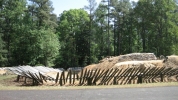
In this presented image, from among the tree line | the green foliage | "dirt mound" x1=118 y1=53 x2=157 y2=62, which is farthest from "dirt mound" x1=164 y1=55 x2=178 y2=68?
the green foliage

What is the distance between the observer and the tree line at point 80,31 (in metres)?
52.7

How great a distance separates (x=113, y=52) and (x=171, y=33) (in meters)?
19.0

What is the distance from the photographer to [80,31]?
67812 millimetres

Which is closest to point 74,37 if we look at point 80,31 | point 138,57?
point 80,31

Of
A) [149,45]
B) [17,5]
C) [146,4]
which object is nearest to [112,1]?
[146,4]

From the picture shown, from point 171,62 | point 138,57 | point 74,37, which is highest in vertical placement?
point 74,37

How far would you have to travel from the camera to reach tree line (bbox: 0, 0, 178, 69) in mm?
52719

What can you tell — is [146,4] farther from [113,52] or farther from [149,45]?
[113,52]

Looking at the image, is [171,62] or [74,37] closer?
[171,62]

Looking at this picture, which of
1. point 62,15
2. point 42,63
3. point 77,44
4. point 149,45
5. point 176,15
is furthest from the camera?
point 62,15

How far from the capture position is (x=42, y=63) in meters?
53.0

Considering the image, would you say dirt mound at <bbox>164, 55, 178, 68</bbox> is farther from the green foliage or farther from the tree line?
the green foliage

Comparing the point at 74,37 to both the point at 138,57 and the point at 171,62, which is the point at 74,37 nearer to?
the point at 138,57

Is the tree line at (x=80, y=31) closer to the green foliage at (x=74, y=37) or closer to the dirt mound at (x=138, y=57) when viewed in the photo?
the green foliage at (x=74, y=37)
